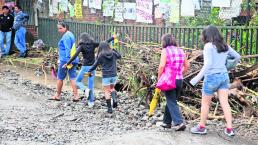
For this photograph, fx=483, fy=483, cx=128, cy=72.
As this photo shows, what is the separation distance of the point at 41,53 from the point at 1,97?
22.2 feet

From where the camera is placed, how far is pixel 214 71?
279 inches

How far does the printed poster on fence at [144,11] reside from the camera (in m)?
12.3

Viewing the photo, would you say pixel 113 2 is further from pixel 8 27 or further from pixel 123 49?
pixel 8 27

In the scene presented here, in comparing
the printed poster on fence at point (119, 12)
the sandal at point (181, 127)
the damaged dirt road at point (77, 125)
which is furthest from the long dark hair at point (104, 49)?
the printed poster on fence at point (119, 12)

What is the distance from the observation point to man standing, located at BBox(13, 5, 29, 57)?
55.2 feet

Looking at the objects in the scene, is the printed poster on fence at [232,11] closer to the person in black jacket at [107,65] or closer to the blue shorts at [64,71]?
the person in black jacket at [107,65]

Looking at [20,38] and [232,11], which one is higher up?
[232,11]

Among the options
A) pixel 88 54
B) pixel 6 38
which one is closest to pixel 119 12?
pixel 88 54

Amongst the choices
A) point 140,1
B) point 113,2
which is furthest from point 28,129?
point 113,2

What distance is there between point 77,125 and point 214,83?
2.54 m

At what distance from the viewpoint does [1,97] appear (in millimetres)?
10750

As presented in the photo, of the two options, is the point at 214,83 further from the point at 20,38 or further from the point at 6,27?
the point at 6,27

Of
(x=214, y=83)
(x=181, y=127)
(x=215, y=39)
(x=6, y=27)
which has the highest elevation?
(x=6, y=27)

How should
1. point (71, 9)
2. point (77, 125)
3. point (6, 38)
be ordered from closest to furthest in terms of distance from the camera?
point (77, 125) < point (71, 9) < point (6, 38)
